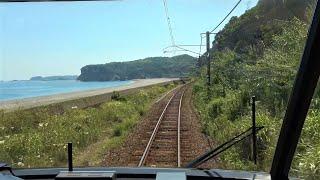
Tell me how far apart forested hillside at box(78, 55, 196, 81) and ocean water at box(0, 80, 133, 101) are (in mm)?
96

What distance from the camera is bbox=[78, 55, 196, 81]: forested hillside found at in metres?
2.77

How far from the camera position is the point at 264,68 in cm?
448

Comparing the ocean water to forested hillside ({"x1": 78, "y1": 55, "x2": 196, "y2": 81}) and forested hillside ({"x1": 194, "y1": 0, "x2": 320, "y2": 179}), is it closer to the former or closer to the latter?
forested hillside ({"x1": 78, "y1": 55, "x2": 196, "y2": 81})

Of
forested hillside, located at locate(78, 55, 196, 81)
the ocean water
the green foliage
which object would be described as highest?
forested hillside, located at locate(78, 55, 196, 81)

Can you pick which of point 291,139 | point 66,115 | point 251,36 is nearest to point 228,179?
Result: point 291,139

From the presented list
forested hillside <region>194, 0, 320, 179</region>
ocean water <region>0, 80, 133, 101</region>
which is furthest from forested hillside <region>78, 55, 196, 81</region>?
forested hillside <region>194, 0, 320, 179</region>

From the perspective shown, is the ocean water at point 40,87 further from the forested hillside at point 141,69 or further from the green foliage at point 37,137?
the green foliage at point 37,137

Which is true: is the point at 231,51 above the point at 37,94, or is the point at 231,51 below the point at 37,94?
above

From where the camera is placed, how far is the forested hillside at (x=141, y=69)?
277 centimetres

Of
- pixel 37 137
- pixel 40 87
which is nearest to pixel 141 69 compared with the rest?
pixel 40 87

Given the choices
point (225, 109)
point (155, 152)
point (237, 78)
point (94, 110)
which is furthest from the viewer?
point (155, 152)

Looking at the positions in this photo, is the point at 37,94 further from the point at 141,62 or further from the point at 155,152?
the point at 155,152

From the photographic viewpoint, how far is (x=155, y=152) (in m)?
8.27

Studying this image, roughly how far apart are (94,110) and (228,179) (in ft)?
14.4
